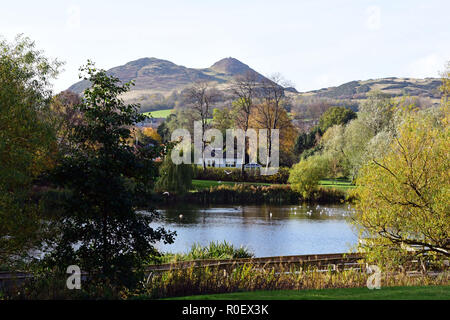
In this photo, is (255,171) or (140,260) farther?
(255,171)

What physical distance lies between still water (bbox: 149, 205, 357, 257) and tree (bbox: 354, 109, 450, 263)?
26.0 feet

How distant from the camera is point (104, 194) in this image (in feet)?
31.6

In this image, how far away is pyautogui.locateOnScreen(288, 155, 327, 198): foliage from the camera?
46.5 metres

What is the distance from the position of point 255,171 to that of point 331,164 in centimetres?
1007

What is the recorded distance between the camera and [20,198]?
13625 mm
